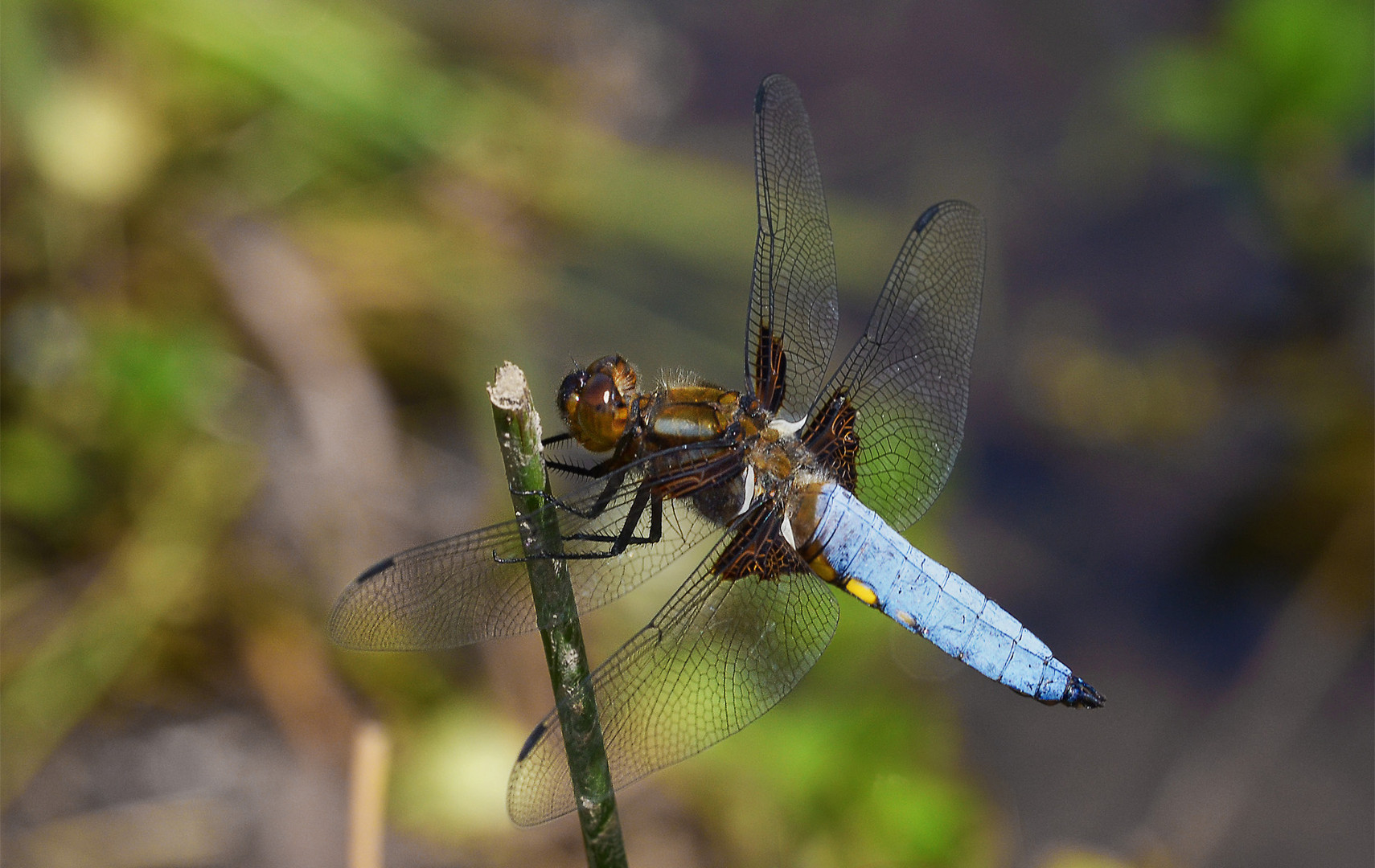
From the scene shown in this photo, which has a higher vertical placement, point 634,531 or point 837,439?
point 837,439

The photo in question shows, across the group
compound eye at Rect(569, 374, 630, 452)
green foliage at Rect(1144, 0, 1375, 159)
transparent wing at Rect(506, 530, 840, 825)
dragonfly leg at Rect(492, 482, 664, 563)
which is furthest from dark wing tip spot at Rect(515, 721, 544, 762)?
green foliage at Rect(1144, 0, 1375, 159)

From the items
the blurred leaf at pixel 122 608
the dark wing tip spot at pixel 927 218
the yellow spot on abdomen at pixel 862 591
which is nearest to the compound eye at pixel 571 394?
the yellow spot on abdomen at pixel 862 591

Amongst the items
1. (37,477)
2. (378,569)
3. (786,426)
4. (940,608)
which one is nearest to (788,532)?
(786,426)

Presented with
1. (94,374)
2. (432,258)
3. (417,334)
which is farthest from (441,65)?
(94,374)

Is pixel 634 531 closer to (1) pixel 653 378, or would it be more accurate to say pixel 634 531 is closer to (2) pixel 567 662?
(2) pixel 567 662

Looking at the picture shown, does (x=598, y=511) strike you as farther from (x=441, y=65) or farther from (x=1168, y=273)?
(x=1168, y=273)

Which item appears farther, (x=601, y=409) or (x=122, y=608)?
(x=122, y=608)
